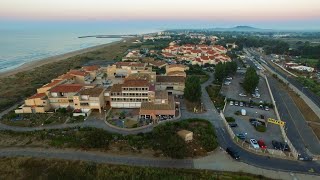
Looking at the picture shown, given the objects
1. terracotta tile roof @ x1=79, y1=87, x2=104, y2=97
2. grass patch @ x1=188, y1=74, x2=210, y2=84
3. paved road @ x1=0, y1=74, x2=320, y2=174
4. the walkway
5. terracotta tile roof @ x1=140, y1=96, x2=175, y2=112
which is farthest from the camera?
grass patch @ x1=188, y1=74, x2=210, y2=84

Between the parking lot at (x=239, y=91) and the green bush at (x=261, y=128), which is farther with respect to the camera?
the parking lot at (x=239, y=91)

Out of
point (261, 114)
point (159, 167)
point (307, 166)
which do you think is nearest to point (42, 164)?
point (159, 167)

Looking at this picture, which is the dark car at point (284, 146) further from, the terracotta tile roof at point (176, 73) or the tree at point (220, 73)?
the terracotta tile roof at point (176, 73)

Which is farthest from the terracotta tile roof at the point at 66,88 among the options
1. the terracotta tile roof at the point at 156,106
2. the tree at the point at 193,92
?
the tree at the point at 193,92

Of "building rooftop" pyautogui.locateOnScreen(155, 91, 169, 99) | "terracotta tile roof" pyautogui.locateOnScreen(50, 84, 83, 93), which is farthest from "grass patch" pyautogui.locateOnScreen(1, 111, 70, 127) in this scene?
"building rooftop" pyautogui.locateOnScreen(155, 91, 169, 99)

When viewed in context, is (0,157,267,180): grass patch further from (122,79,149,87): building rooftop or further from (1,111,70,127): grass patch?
(122,79,149,87): building rooftop
